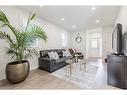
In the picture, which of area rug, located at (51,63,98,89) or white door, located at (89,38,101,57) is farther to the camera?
white door, located at (89,38,101,57)

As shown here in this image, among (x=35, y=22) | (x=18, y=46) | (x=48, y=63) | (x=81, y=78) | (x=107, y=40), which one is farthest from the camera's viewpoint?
(x=107, y=40)

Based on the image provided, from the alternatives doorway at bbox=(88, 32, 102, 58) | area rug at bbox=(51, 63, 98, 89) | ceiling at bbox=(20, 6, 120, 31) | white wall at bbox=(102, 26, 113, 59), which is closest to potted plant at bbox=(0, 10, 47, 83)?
area rug at bbox=(51, 63, 98, 89)

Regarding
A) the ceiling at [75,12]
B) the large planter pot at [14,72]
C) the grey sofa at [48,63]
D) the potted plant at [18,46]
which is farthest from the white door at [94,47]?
the large planter pot at [14,72]

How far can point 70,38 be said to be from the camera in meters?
8.33

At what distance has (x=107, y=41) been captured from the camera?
251 inches

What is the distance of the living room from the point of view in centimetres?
250

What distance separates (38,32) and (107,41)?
547cm

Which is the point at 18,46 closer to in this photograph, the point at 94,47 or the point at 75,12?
the point at 75,12

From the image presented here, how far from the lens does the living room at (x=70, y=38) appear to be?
250 centimetres

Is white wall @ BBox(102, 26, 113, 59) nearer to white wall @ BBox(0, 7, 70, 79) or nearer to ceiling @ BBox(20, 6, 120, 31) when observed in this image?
ceiling @ BBox(20, 6, 120, 31)

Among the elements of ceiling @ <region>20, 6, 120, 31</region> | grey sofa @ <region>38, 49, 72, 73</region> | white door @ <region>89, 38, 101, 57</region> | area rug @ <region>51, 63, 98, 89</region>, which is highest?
ceiling @ <region>20, 6, 120, 31</region>

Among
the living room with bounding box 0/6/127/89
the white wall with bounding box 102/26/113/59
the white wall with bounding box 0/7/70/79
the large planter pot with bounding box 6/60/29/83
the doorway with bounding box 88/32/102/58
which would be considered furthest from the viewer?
the doorway with bounding box 88/32/102/58

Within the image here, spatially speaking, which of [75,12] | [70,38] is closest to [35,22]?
[75,12]
